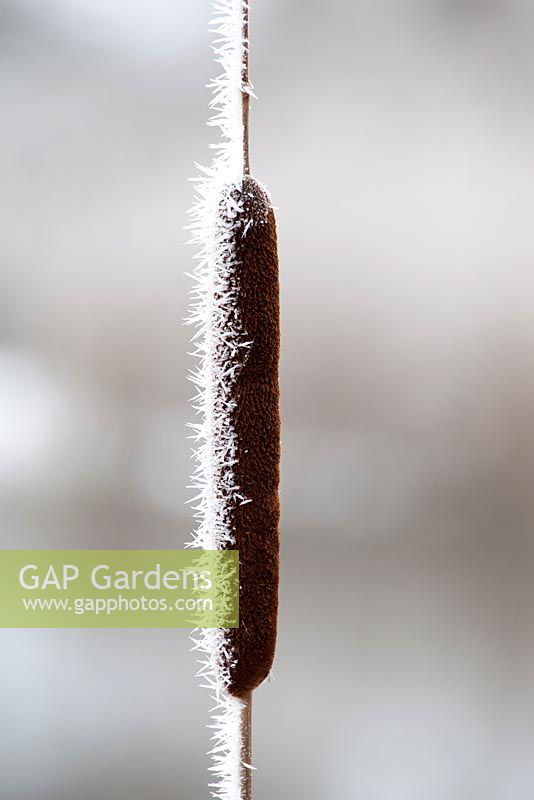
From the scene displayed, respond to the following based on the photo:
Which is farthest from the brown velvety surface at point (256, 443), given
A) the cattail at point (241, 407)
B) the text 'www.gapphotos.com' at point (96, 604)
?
the text 'www.gapphotos.com' at point (96, 604)

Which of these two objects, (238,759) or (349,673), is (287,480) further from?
(238,759)

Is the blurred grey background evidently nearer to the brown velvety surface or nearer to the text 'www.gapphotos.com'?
the text 'www.gapphotos.com'

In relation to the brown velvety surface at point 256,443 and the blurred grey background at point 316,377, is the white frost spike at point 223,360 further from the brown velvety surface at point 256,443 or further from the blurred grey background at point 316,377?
the blurred grey background at point 316,377

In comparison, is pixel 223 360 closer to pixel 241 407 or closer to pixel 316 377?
pixel 241 407

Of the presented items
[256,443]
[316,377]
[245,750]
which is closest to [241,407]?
[256,443]

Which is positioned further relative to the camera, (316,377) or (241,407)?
(316,377)

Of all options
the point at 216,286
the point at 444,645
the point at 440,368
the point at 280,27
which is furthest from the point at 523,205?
the point at 216,286
